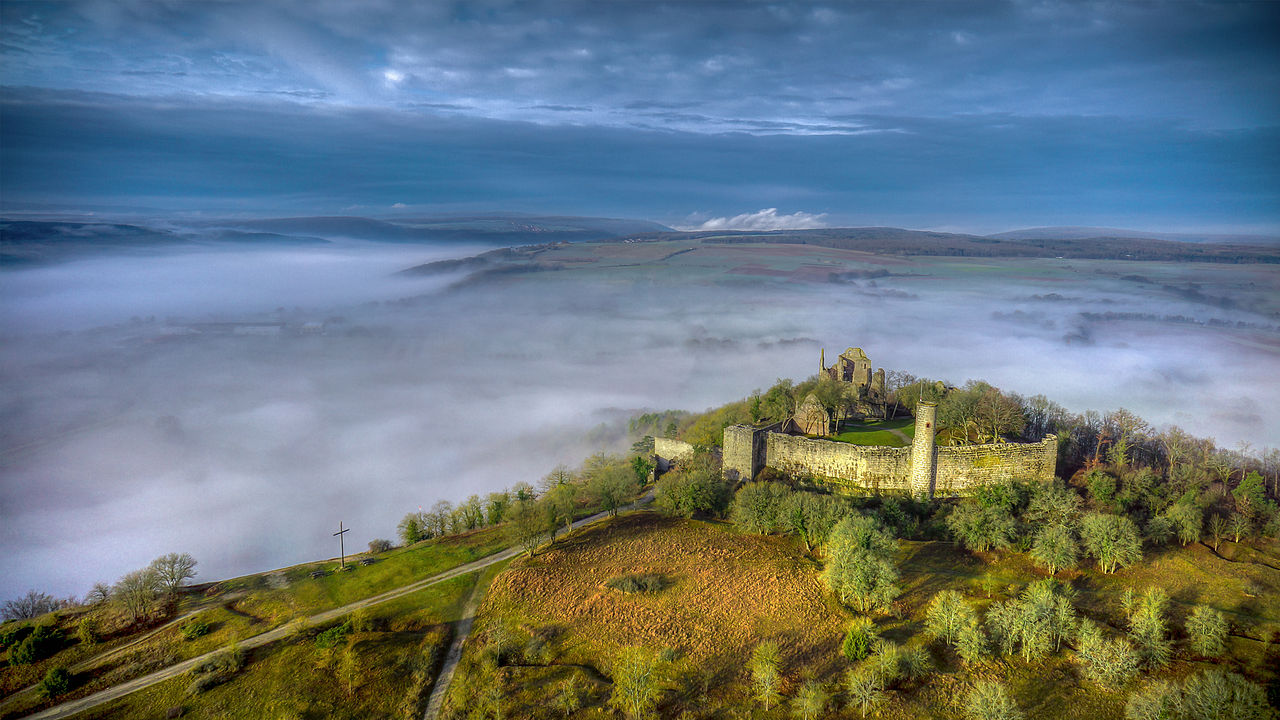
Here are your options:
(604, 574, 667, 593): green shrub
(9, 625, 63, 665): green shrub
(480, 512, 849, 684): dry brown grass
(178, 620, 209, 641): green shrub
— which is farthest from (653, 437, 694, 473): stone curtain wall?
(9, 625, 63, 665): green shrub

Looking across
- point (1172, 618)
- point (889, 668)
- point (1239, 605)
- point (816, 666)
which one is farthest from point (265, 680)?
point (1239, 605)

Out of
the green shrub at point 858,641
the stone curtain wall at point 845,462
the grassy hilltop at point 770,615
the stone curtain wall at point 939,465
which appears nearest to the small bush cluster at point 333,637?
the grassy hilltop at point 770,615

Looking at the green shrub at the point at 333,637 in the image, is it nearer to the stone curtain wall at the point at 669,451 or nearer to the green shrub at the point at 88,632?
the green shrub at the point at 88,632

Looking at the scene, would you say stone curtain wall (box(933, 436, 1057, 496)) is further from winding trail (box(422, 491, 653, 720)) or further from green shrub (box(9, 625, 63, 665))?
green shrub (box(9, 625, 63, 665))

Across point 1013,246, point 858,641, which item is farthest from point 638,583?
point 1013,246

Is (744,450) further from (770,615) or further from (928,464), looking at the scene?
(770,615)
